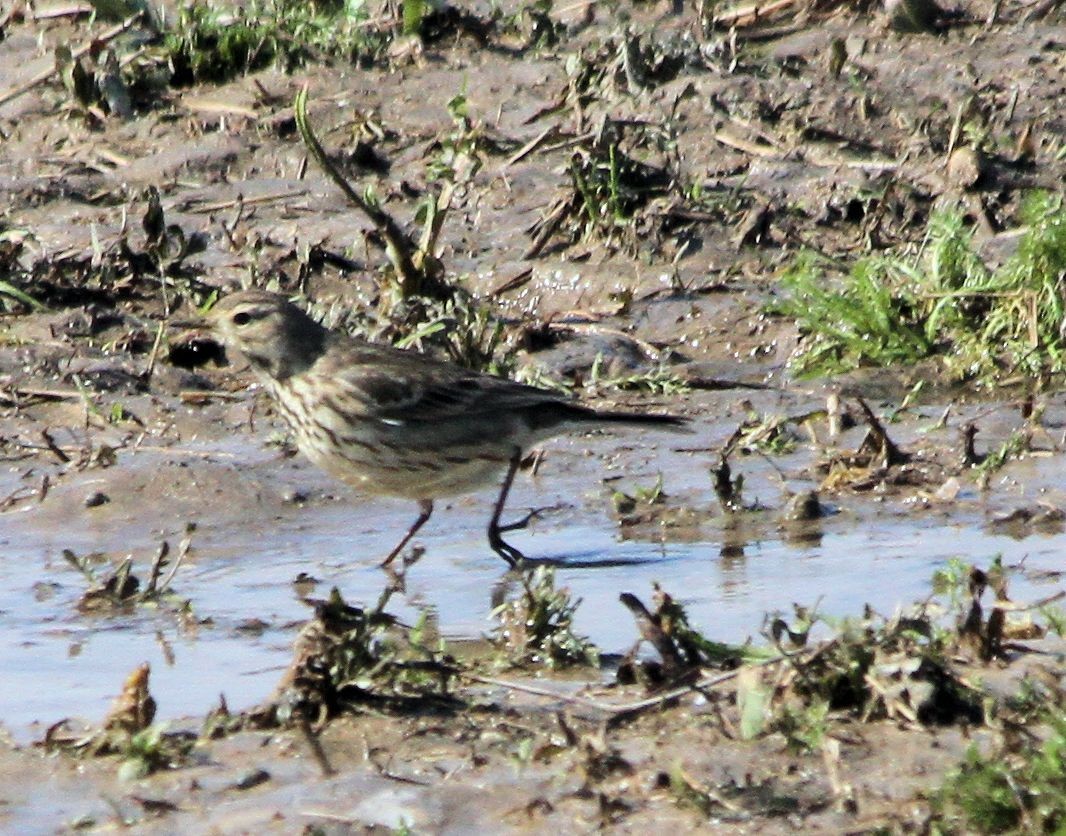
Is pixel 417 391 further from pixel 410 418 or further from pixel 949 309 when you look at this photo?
pixel 949 309

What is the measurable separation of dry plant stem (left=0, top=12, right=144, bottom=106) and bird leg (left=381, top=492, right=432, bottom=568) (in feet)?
14.8

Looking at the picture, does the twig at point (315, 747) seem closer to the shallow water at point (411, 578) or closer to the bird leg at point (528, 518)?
the shallow water at point (411, 578)

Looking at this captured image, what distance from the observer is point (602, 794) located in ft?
15.7

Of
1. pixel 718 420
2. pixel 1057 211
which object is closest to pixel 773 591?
pixel 718 420

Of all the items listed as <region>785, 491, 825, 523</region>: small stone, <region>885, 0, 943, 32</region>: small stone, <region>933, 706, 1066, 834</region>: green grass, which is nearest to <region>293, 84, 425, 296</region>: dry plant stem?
<region>785, 491, 825, 523</region>: small stone

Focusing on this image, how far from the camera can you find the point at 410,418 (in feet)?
28.0

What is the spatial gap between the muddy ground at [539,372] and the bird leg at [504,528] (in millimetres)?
92

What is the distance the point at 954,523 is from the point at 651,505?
1189mm

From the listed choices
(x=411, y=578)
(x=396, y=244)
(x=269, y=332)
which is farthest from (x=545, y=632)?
(x=396, y=244)

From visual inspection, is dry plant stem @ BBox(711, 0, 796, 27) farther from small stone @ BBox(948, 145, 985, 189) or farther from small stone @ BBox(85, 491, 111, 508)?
small stone @ BBox(85, 491, 111, 508)

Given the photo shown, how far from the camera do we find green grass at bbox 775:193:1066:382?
9.65m

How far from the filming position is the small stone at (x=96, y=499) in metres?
8.42

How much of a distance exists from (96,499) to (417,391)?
1362 mm

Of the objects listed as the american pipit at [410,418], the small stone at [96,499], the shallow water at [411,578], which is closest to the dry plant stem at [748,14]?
the shallow water at [411,578]
